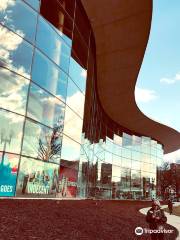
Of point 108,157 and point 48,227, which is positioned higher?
point 108,157

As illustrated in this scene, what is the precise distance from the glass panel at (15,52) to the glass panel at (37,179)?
392 centimetres

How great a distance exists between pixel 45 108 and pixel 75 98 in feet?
13.2

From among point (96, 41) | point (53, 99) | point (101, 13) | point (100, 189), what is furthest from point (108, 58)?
point (100, 189)

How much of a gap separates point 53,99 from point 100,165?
70.3 feet

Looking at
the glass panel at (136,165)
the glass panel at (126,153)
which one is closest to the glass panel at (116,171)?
the glass panel at (126,153)

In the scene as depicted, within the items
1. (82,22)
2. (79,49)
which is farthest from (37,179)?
(82,22)

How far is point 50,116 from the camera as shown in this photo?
52.9 feet

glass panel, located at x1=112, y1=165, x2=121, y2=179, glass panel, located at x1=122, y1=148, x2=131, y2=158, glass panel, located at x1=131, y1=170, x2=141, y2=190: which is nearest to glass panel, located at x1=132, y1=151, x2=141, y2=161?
glass panel, located at x1=122, y1=148, x2=131, y2=158

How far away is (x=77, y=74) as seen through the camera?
20.0 metres

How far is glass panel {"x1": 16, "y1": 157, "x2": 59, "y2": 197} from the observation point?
1343 cm

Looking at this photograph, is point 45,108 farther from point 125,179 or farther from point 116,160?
point 125,179

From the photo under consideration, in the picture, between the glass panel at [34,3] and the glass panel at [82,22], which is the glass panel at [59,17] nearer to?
the glass panel at [34,3]

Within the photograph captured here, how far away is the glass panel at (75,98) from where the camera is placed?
1839cm

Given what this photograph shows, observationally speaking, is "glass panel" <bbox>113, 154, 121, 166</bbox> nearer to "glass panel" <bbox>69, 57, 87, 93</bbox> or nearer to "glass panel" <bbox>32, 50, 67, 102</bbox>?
"glass panel" <bbox>69, 57, 87, 93</bbox>
